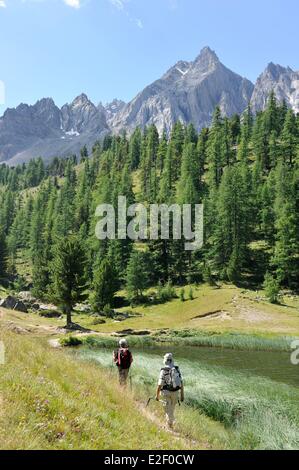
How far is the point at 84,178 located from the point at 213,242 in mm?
79587

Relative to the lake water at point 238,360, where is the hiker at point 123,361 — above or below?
above

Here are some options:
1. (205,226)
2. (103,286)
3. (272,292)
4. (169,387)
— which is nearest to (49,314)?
(103,286)

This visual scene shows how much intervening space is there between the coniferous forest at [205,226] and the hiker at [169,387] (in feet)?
157

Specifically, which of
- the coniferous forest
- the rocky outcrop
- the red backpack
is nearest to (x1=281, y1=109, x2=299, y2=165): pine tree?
the coniferous forest

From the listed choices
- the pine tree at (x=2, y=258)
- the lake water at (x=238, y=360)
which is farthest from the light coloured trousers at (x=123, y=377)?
the pine tree at (x=2, y=258)

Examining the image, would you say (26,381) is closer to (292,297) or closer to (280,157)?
(292,297)

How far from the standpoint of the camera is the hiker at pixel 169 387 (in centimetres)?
1325

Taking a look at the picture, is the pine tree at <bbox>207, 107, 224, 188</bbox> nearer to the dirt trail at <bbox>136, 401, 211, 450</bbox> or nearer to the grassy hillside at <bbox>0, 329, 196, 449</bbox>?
the dirt trail at <bbox>136, 401, 211, 450</bbox>

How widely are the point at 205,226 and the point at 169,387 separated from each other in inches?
3021

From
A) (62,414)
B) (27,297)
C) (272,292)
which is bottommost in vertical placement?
(27,297)

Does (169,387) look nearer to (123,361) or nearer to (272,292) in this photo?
(123,361)

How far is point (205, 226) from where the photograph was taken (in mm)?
89062

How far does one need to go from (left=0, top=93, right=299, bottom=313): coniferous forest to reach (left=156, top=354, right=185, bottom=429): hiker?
47.7m

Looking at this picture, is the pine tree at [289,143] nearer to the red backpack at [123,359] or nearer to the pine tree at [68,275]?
the pine tree at [68,275]
